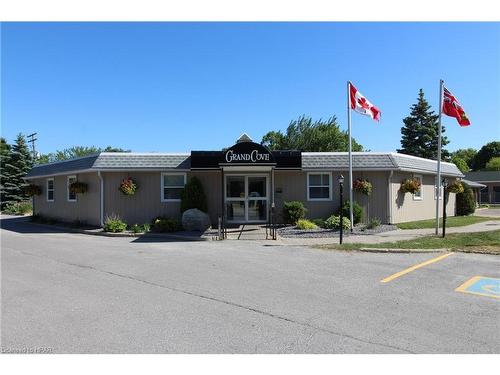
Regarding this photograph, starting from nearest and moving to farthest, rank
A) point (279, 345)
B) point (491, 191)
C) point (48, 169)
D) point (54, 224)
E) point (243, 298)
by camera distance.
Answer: point (279, 345) → point (243, 298) → point (54, 224) → point (48, 169) → point (491, 191)

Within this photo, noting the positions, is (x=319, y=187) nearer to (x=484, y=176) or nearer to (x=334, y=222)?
(x=334, y=222)

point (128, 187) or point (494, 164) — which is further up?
point (494, 164)

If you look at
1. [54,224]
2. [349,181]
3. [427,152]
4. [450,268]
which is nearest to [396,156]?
[349,181]

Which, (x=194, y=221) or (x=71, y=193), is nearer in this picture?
(x=194, y=221)

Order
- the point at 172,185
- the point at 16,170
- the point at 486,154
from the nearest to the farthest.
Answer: the point at 172,185, the point at 16,170, the point at 486,154

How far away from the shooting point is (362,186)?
702 inches

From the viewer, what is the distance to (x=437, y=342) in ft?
15.2

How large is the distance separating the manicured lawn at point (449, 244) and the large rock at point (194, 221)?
578 cm

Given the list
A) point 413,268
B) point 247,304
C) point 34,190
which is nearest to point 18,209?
point 34,190

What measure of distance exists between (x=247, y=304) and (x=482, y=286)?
15.1 ft

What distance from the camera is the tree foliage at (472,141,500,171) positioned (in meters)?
79.7

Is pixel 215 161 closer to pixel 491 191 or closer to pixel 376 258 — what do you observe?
pixel 376 258

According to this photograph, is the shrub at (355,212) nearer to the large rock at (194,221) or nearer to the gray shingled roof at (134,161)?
the large rock at (194,221)

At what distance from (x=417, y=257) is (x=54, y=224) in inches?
713
